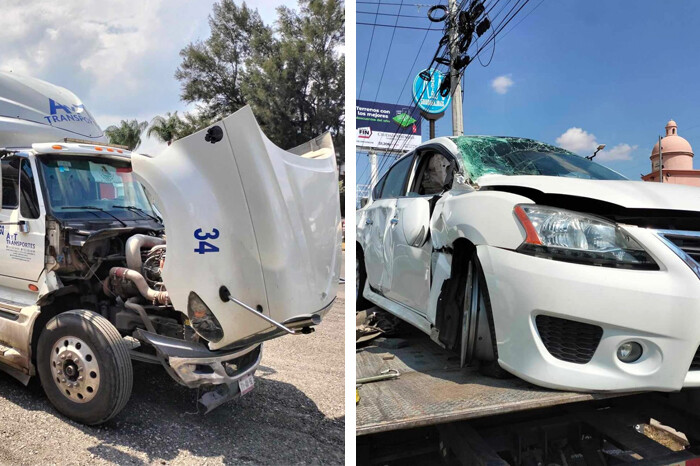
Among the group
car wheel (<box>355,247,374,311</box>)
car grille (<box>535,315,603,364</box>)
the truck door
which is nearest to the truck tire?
the truck door

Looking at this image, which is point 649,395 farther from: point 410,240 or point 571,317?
point 410,240

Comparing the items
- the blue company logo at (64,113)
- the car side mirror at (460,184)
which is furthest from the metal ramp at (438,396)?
the blue company logo at (64,113)

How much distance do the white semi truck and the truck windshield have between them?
0.03 ft

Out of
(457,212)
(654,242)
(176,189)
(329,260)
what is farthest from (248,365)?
(654,242)

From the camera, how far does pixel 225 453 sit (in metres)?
3.18

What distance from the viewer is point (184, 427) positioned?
350cm

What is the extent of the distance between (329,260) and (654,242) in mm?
1844

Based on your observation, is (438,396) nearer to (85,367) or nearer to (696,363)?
(696,363)

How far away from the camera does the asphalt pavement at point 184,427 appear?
3111 mm

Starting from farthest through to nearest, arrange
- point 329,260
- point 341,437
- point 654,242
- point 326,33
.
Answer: point 326,33 < point 341,437 < point 329,260 < point 654,242

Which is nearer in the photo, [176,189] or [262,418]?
[176,189]

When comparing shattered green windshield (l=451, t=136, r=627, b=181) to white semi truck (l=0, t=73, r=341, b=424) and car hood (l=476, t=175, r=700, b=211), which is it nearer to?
car hood (l=476, t=175, r=700, b=211)

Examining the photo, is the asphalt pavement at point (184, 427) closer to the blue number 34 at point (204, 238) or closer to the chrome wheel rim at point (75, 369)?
the chrome wheel rim at point (75, 369)

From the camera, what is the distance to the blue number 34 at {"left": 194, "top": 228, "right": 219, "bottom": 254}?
287 centimetres
